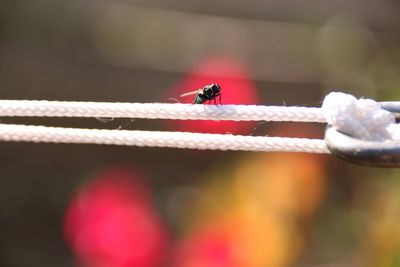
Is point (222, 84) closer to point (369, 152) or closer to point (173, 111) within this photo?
point (173, 111)

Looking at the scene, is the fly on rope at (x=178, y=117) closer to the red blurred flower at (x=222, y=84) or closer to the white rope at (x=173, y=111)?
the white rope at (x=173, y=111)

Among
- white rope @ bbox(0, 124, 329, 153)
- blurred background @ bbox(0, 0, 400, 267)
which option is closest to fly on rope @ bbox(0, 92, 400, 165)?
white rope @ bbox(0, 124, 329, 153)

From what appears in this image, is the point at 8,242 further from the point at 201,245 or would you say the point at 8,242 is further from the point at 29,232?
the point at 201,245

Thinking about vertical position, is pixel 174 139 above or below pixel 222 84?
below

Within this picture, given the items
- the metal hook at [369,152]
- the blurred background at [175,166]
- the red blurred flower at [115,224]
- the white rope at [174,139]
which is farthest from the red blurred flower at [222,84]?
the metal hook at [369,152]

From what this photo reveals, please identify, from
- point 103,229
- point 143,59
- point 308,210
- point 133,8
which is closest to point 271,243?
point 308,210

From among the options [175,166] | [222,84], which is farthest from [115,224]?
[222,84]

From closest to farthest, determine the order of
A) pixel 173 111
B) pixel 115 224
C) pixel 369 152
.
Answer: pixel 369 152
pixel 173 111
pixel 115 224

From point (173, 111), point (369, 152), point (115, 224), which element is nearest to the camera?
point (369, 152)
